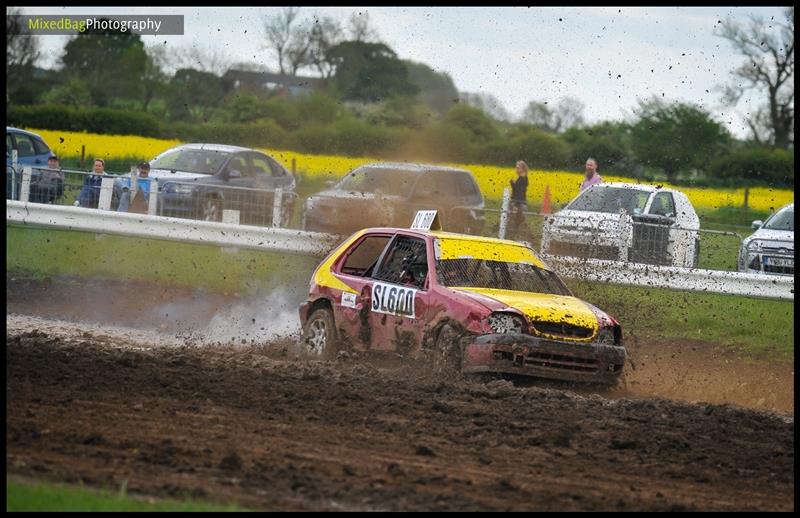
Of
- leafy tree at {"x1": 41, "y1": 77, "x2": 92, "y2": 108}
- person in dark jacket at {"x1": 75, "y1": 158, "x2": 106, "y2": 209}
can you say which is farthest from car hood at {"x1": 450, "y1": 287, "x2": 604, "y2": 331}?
leafy tree at {"x1": 41, "y1": 77, "x2": 92, "y2": 108}

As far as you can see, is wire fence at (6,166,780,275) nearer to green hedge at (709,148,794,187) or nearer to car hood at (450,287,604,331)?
car hood at (450,287,604,331)

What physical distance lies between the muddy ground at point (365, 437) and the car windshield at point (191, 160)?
28.0ft

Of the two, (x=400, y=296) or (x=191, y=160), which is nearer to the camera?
(x=400, y=296)

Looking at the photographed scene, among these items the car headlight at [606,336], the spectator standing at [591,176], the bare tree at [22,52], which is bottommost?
the car headlight at [606,336]

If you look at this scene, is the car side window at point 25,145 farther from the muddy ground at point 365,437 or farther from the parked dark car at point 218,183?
the muddy ground at point 365,437

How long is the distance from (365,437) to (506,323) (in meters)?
2.90

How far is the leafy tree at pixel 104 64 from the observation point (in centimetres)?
3150

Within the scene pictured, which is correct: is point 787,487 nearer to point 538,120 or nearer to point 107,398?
point 107,398

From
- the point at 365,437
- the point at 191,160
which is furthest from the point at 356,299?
the point at 191,160

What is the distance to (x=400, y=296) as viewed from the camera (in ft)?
36.4

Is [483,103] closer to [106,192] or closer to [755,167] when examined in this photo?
[106,192]

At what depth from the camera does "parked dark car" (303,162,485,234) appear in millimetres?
17328

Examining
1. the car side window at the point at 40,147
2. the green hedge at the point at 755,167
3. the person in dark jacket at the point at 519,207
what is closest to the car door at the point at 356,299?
the person in dark jacket at the point at 519,207

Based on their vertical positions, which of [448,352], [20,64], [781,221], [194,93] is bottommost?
[448,352]
